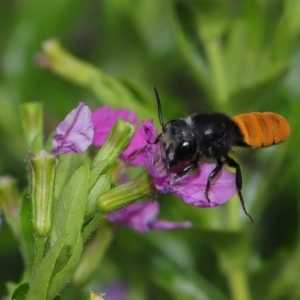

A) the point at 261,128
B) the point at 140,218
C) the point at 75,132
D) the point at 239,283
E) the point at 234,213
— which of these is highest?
the point at 75,132

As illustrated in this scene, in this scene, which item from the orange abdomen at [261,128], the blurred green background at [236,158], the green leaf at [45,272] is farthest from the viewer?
the blurred green background at [236,158]

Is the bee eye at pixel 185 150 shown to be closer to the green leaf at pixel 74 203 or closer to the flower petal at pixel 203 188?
the flower petal at pixel 203 188

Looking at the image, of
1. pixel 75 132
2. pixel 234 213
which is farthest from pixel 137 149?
pixel 234 213

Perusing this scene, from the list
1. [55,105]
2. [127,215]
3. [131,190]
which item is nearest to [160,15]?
[55,105]

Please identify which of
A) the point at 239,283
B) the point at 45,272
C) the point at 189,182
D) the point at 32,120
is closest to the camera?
the point at 45,272

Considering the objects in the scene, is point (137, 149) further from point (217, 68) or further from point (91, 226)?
point (217, 68)

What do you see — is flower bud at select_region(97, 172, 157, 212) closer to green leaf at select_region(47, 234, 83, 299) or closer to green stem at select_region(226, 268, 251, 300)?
green leaf at select_region(47, 234, 83, 299)

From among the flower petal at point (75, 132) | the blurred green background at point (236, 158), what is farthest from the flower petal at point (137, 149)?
the blurred green background at point (236, 158)
